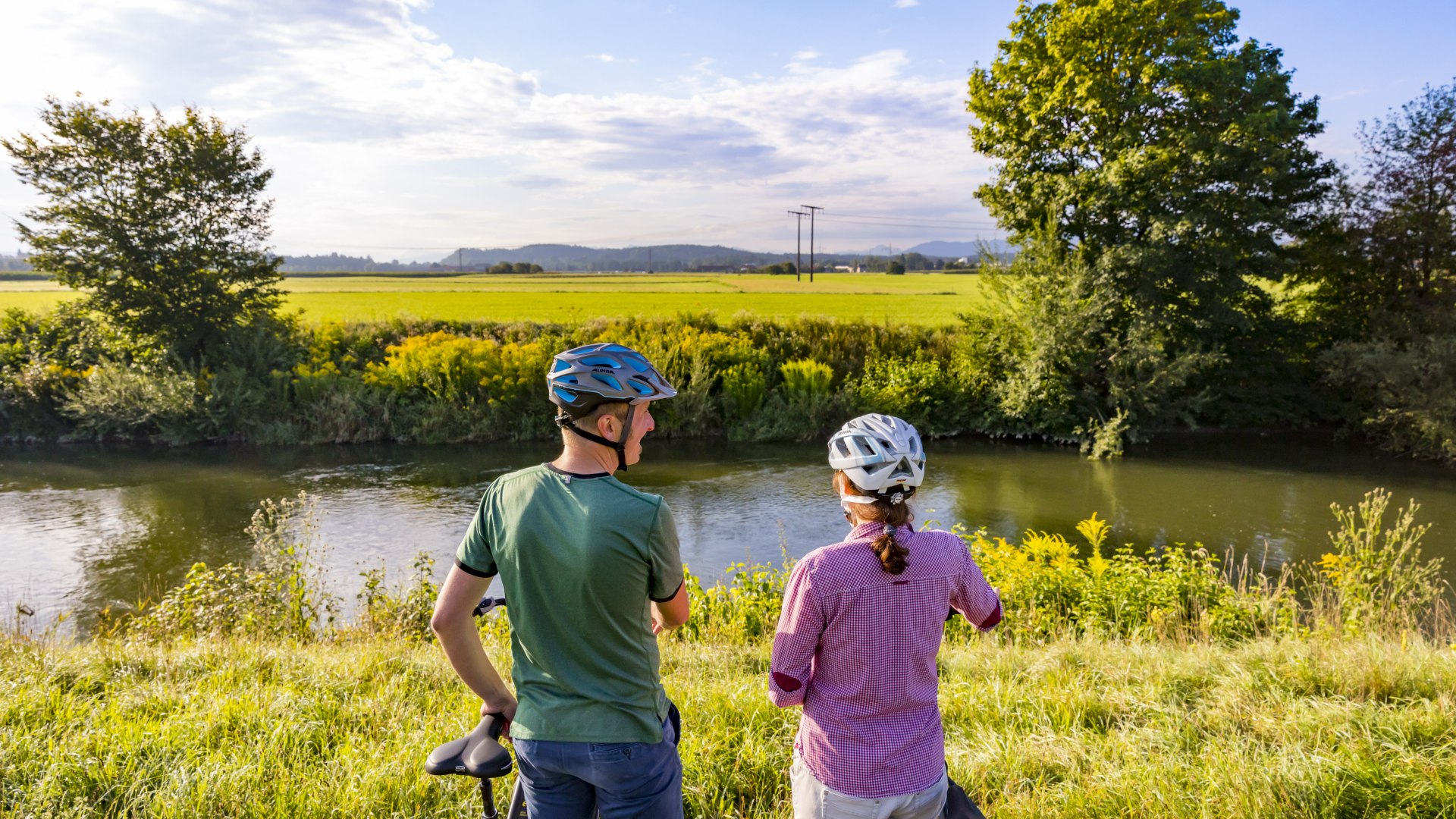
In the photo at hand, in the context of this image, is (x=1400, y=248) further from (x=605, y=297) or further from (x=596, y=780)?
(x=605, y=297)

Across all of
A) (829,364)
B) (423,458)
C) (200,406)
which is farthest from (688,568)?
(200,406)

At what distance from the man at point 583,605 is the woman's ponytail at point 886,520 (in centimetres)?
54

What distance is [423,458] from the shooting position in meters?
18.1

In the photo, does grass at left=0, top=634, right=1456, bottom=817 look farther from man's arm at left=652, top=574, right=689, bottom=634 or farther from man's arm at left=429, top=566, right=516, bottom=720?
man's arm at left=652, top=574, right=689, bottom=634

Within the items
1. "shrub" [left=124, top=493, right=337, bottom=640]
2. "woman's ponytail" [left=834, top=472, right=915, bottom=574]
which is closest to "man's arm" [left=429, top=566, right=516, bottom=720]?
"woman's ponytail" [left=834, top=472, right=915, bottom=574]

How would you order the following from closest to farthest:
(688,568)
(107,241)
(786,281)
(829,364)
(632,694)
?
(632,694) → (688,568) → (107,241) → (829,364) → (786,281)

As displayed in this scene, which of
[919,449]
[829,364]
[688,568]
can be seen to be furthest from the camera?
[829,364]

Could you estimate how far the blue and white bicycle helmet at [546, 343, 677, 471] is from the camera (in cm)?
207

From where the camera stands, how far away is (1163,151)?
1619 cm

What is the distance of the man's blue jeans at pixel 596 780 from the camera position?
6.54ft

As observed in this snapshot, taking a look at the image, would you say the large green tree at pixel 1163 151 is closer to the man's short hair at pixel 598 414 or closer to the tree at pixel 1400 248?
the tree at pixel 1400 248

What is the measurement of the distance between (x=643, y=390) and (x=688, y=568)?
8.84m

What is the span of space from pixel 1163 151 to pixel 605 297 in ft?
86.9

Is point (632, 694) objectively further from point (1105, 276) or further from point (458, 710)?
point (1105, 276)
